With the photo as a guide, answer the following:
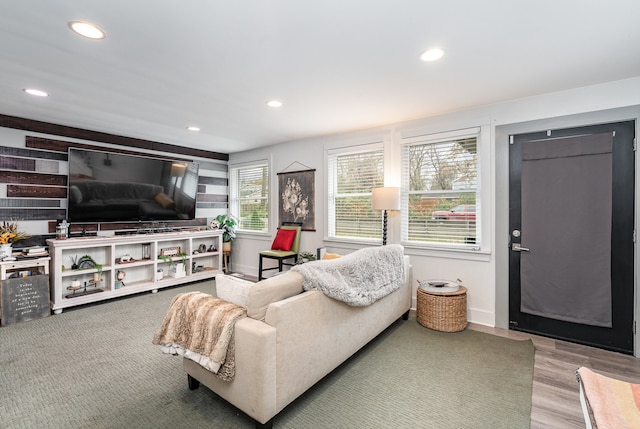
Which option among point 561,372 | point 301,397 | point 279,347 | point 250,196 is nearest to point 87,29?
point 279,347

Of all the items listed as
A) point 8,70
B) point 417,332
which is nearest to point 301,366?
point 417,332

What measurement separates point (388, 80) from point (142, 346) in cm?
332

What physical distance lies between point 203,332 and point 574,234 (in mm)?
3349

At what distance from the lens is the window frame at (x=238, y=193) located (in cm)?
543

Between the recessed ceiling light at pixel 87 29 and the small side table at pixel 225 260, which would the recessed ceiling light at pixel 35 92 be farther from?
the small side table at pixel 225 260

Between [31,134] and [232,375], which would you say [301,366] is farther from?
[31,134]

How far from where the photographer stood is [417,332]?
311cm

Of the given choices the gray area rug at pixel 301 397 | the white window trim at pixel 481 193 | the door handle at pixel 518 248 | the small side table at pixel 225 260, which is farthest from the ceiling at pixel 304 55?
the small side table at pixel 225 260

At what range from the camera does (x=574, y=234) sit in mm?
2855

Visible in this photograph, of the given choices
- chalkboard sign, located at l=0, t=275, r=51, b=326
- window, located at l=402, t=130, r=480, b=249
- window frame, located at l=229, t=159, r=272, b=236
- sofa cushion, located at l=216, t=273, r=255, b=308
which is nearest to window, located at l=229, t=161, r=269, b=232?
window frame, located at l=229, t=159, r=272, b=236

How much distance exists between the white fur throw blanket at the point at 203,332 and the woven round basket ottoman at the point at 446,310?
7.00 feet

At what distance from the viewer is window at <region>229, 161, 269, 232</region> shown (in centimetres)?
557

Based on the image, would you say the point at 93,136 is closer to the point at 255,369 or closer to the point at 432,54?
the point at 255,369

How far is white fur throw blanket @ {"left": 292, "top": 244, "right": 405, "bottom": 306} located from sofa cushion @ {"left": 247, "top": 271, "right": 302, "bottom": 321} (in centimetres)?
16
